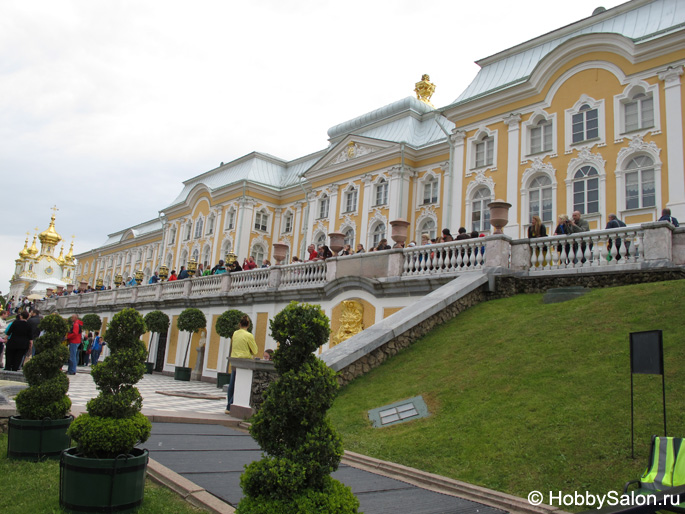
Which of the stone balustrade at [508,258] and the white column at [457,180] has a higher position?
the white column at [457,180]

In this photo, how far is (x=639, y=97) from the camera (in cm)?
2138

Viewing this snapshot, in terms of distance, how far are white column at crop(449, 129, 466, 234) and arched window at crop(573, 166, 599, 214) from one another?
533 centimetres

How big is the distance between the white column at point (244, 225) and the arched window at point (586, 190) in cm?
2484

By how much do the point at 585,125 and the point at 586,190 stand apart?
2762mm

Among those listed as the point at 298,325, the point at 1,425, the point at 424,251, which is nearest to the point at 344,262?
the point at 424,251

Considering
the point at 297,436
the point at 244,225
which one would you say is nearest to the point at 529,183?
the point at 297,436

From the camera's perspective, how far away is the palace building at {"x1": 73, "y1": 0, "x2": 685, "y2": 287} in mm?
20609

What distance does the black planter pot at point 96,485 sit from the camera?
4605 millimetres

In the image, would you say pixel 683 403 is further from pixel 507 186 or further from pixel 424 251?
pixel 507 186

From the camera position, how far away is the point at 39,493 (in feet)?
16.6

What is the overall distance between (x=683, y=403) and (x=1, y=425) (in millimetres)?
8427

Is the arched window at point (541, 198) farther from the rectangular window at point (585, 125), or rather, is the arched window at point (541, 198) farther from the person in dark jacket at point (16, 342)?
the person in dark jacket at point (16, 342)

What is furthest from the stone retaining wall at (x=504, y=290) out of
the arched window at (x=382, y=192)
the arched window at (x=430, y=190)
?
the arched window at (x=382, y=192)

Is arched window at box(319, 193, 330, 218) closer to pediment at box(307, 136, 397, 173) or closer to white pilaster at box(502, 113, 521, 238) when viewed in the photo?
pediment at box(307, 136, 397, 173)
